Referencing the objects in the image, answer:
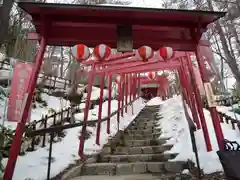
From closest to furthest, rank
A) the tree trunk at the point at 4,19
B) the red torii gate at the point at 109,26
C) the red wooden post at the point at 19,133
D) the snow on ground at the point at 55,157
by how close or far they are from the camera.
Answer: the red wooden post at the point at 19,133 → the red torii gate at the point at 109,26 → the snow on ground at the point at 55,157 → the tree trunk at the point at 4,19

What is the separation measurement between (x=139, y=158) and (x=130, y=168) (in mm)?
645

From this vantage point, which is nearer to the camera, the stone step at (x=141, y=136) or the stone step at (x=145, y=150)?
the stone step at (x=145, y=150)

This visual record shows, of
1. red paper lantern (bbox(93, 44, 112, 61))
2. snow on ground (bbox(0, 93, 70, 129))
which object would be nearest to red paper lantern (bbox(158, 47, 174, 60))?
red paper lantern (bbox(93, 44, 112, 61))

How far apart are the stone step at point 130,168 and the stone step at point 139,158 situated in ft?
1.50

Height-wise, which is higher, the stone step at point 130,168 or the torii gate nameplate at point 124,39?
the torii gate nameplate at point 124,39

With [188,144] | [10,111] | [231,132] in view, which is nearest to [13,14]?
[10,111]

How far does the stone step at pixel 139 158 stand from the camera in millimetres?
5852

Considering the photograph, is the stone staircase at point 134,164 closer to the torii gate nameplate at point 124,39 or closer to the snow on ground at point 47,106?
the torii gate nameplate at point 124,39

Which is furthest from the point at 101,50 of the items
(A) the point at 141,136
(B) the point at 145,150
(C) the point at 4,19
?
(A) the point at 141,136

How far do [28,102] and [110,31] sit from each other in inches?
101

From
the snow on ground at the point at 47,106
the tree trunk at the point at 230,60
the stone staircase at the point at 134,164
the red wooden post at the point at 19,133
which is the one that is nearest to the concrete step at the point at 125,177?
the stone staircase at the point at 134,164

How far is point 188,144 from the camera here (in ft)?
19.7

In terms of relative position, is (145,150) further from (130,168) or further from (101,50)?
(101,50)

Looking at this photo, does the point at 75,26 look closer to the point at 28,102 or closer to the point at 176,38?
the point at 28,102
